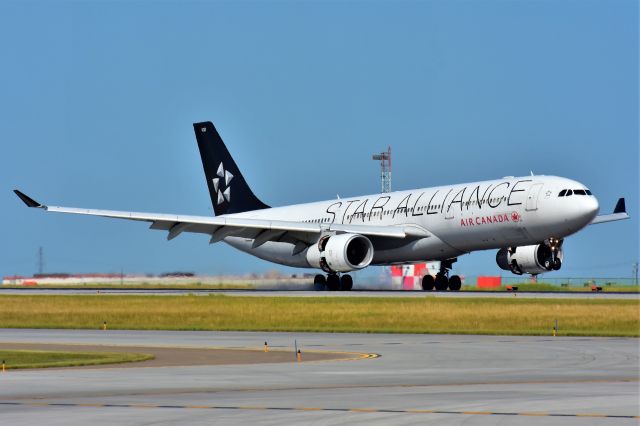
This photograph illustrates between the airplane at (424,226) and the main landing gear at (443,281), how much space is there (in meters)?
0.06

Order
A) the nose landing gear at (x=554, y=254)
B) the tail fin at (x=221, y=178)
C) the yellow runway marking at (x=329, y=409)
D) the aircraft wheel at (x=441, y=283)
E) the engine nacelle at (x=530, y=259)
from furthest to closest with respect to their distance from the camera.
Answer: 1. the tail fin at (x=221, y=178)
2. the aircraft wheel at (x=441, y=283)
3. the engine nacelle at (x=530, y=259)
4. the nose landing gear at (x=554, y=254)
5. the yellow runway marking at (x=329, y=409)

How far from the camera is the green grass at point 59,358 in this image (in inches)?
1001

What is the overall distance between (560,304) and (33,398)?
32.5 m

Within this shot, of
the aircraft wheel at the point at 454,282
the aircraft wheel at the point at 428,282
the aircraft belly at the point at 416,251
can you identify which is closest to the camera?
the aircraft belly at the point at 416,251

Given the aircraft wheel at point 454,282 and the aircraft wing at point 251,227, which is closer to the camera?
the aircraft wing at point 251,227

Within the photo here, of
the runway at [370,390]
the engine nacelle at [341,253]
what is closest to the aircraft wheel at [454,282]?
the engine nacelle at [341,253]

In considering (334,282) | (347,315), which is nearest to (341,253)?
(334,282)

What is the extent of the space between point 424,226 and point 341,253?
15.5ft

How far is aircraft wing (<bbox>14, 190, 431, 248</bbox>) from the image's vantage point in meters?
64.1

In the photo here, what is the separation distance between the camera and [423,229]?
6366 cm

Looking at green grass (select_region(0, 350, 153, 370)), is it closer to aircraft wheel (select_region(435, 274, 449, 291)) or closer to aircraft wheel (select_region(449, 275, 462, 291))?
aircraft wheel (select_region(435, 274, 449, 291))

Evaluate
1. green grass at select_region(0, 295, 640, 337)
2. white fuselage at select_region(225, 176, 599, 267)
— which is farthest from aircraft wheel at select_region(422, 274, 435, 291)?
green grass at select_region(0, 295, 640, 337)

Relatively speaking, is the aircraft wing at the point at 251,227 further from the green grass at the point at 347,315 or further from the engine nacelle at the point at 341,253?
the green grass at the point at 347,315

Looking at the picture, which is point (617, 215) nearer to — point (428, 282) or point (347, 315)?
point (428, 282)
